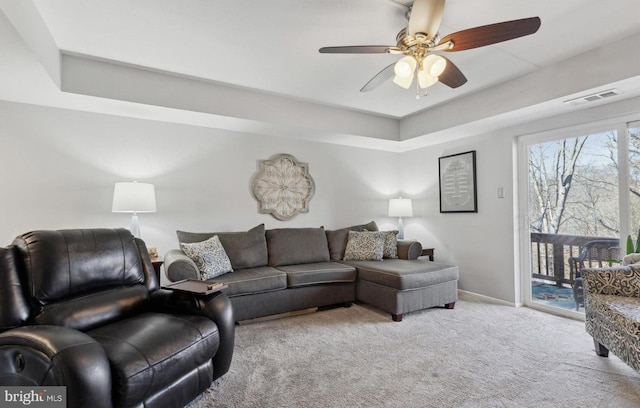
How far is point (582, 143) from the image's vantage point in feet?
10.3

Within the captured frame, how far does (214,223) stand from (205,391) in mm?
2194

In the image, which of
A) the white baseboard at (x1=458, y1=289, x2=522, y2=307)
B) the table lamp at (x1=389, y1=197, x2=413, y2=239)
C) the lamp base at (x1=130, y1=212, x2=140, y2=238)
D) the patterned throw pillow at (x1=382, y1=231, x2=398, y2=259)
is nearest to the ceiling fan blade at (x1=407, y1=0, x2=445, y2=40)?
the patterned throw pillow at (x1=382, y1=231, x2=398, y2=259)

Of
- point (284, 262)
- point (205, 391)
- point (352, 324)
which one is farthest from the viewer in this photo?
point (284, 262)

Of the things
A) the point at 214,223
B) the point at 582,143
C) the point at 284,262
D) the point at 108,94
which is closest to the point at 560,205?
the point at 582,143

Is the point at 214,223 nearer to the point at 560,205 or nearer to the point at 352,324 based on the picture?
the point at 352,324

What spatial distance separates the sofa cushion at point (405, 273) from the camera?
10.2 feet

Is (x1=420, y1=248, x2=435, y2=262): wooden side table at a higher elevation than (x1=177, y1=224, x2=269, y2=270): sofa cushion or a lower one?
lower

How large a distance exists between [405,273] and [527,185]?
72.2 inches

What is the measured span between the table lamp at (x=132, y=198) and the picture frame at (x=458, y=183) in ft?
12.1

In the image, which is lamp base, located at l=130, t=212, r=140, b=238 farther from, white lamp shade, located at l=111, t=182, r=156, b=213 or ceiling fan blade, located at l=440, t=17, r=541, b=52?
ceiling fan blade, located at l=440, t=17, r=541, b=52

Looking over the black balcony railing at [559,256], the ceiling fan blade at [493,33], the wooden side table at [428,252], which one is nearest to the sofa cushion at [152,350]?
the ceiling fan blade at [493,33]

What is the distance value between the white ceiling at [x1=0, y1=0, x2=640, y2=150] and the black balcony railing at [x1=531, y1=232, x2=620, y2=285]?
144cm

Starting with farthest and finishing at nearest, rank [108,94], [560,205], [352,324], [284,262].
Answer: [284,262], [560,205], [352,324], [108,94]

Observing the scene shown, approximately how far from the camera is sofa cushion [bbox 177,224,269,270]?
3380 millimetres
